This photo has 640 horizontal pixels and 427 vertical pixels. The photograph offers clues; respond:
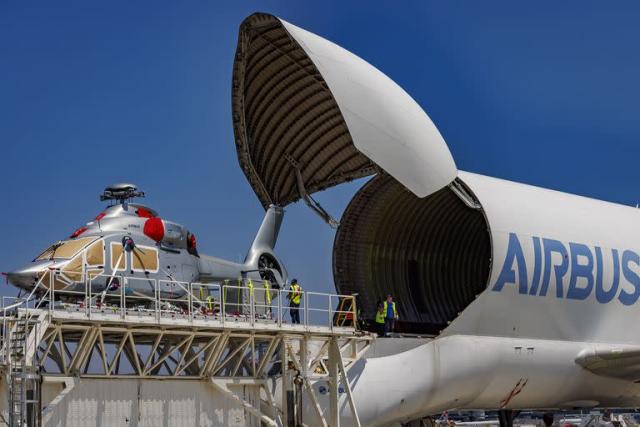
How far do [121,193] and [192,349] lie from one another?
4.14m

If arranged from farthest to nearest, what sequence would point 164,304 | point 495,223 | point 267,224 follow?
point 267,224 → point 495,223 → point 164,304

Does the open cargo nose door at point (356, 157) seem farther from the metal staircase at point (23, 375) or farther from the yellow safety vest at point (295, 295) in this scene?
the metal staircase at point (23, 375)

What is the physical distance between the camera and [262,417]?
70.8 ft

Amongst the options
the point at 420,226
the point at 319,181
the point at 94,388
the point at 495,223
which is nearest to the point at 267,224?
the point at 319,181

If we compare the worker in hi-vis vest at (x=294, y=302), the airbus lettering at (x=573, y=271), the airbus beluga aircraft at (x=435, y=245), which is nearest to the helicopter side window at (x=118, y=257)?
the worker in hi-vis vest at (x=294, y=302)

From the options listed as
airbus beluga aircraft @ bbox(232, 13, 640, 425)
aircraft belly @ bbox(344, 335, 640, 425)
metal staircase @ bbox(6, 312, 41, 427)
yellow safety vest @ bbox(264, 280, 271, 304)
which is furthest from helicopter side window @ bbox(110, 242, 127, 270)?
aircraft belly @ bbox(344, 335, 640, 425)

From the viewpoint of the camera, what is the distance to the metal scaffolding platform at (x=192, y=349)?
17.8 metres

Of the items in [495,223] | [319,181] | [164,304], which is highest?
[319,181]

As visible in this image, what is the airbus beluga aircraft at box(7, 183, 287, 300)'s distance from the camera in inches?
787

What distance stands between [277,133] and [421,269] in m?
6.62

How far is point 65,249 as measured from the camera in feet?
67.7

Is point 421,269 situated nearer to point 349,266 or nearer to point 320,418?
point 349,266

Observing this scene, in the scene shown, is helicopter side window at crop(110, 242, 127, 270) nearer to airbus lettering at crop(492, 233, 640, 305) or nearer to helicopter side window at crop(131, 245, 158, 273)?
helicopter side window at crop(131, 245, 158, 273)

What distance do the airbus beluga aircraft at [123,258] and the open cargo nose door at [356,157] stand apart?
5.40 meters
